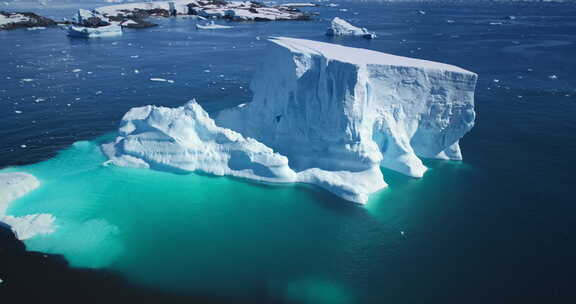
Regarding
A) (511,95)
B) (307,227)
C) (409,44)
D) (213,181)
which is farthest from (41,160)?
(409,44)

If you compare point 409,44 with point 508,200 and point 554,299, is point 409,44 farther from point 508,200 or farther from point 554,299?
point 554,299

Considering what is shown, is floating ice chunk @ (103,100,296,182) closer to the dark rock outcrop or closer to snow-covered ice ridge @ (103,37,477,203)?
snow-covered ice ridge @ (103,37,477,203)

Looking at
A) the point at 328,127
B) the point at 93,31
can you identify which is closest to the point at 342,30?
the point at 93,31

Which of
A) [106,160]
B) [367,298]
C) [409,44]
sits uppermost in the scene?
[409,44]

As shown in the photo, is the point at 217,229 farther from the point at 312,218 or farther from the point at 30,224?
the point at 30,224

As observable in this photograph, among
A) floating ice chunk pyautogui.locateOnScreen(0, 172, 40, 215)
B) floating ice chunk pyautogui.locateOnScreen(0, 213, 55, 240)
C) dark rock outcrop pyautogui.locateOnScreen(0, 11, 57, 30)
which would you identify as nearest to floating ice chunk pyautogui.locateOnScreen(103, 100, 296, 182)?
floating ice chunk pyautogui.locateOnScreen(0, 172, 40, 215)

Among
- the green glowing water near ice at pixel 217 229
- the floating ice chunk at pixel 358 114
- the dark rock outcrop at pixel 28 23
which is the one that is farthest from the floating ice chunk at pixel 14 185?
the dark rock outcrop at pixel 28 23

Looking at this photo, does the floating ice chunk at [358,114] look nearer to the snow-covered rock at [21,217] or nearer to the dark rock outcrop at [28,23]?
the snow-covered rock at [21,217]

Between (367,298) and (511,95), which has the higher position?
(511,95)
